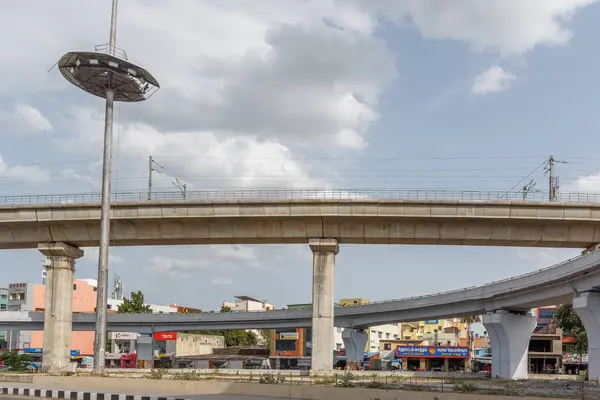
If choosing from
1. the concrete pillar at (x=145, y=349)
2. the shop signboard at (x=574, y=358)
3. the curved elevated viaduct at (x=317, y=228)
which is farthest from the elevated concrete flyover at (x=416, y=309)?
the shop signboard at (x=574, y=358)

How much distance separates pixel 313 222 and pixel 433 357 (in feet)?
167

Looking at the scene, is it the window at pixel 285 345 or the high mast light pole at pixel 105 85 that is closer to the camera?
the high mast light pole at pixel 105 85

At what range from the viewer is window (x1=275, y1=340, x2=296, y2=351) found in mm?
103000

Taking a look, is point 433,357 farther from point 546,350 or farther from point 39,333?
point 39,333

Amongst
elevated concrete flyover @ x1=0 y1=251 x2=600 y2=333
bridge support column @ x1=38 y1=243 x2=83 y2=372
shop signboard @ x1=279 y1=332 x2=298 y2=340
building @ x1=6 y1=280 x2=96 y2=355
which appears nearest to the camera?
elevated concrete flyover @ x1=0 y1=251 x2=600 y2=333

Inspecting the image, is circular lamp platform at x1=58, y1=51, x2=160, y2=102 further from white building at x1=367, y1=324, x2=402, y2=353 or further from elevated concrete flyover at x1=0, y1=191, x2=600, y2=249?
white building at x1=367, y1=324, x2=402, y2=353

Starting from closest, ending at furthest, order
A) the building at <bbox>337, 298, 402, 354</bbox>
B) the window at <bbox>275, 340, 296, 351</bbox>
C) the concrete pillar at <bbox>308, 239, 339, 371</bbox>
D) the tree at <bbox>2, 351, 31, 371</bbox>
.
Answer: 1. the concrete pillar at <bbox>308, 239, 339, 371</bbox>
2. the tree at <bbox>2, 351, 31, 371</bbox>
3. the window at <bbox>275, 340, 296, 351</bbox>
4. the building at <bbox>337, 298, 402, 354</bbox>

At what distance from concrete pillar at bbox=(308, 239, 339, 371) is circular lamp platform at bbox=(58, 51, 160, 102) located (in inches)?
620

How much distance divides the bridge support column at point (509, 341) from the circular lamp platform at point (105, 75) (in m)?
34.8

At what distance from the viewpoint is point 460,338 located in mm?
115375

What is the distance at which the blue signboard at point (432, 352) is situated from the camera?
88312mm

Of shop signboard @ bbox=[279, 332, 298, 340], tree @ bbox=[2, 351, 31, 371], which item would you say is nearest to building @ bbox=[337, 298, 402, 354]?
shop signboard @ bbox=[279, 332, 298, 340]

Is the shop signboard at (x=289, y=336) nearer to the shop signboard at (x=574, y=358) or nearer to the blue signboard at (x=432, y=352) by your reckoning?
the blue signboard at (x=432, y=352)

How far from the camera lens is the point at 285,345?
339 feet
